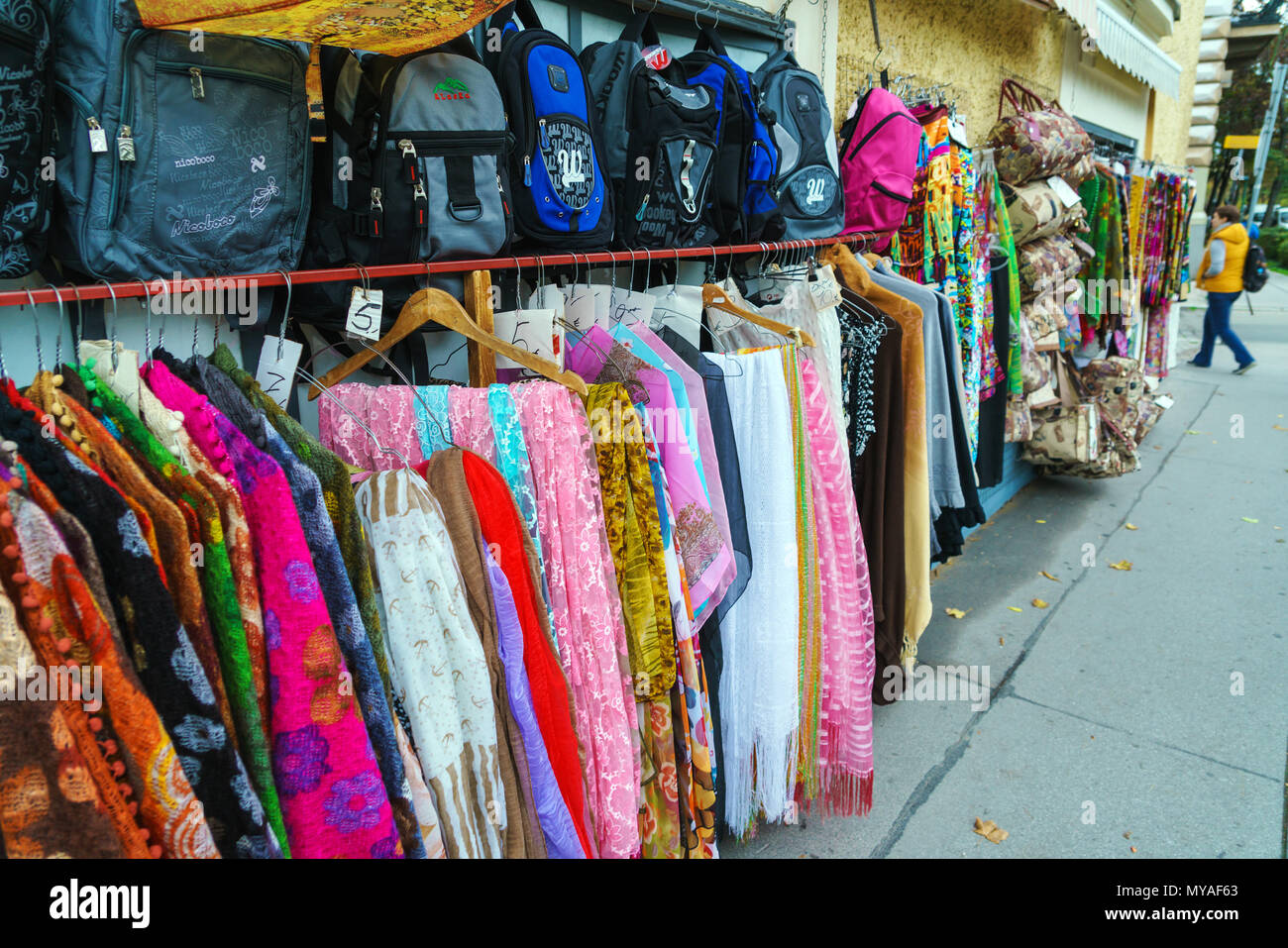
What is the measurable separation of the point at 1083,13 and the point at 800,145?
3.55 metres

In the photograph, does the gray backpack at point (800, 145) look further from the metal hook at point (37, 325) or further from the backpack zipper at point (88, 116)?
the metal hook at point (37, 325)

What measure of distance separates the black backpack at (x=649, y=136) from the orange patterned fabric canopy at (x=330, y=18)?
83 centimetres

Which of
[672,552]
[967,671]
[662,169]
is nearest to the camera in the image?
[672,552]

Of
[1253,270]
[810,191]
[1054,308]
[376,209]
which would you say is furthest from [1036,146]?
[1253,270]

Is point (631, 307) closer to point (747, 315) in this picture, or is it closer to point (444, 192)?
point (747, 315)

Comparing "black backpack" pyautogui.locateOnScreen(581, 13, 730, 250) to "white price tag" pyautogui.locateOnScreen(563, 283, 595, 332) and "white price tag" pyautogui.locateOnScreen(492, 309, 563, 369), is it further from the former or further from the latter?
"white price tag" pyautogui.locateOnScreen(492, 309, 563, 369)

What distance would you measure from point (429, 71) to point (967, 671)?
126 inches

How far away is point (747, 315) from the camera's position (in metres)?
2.39

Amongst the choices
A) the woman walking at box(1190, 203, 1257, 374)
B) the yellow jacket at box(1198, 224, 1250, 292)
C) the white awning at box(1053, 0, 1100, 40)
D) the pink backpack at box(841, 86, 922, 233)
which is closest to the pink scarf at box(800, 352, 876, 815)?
the pink backpack at box(841, 86, 922, 233)

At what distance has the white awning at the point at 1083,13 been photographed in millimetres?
4672

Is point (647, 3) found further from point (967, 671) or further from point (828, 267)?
point (967, 671)

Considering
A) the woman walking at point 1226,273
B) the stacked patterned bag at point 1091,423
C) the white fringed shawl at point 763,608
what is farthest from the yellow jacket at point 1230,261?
the white fringed shawl at point 763,608

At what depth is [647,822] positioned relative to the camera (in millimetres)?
2021

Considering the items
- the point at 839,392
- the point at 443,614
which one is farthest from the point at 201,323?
the point at 839,392
